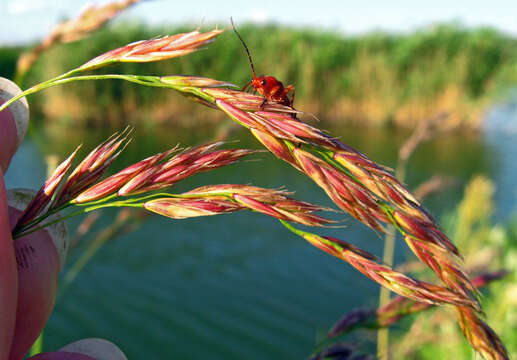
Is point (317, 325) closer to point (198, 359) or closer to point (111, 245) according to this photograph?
point (198, 359)

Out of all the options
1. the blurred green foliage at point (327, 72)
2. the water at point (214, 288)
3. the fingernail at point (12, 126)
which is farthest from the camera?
the blurred green foliage at point (327, 72)

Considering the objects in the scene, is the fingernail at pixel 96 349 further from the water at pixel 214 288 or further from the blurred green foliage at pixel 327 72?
the blurred green foliage at pixel 327 72

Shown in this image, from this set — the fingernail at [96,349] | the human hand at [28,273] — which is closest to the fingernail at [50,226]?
the human hand at [28,273]

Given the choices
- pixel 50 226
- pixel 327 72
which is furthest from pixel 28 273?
pixel 327 72

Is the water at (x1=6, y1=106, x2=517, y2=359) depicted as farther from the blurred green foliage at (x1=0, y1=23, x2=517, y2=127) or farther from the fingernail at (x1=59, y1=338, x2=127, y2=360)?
the blurred green foliage at (x1=0, y1=23, x2=517, y2=127)

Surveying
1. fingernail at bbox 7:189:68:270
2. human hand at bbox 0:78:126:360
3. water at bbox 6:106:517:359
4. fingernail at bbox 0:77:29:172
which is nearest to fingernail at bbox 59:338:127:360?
human hand at bbox 0:78:126:360
